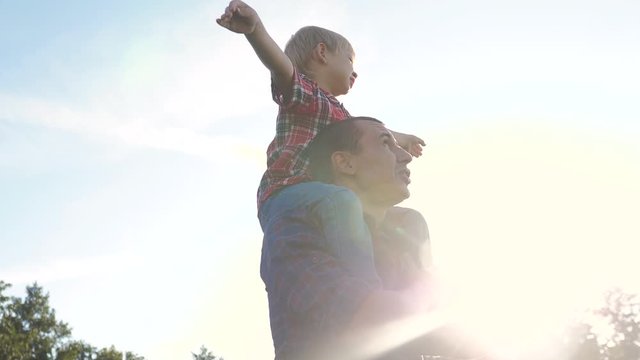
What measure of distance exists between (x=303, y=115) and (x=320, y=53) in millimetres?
872

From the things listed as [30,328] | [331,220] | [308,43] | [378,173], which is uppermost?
[30,328]

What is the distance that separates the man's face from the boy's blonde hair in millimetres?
1137

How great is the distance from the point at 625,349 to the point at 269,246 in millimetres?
65839

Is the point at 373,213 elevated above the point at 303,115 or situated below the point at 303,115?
below

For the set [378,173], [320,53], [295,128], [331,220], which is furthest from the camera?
[320,53]

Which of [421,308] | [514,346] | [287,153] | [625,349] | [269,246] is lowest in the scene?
[514,346]

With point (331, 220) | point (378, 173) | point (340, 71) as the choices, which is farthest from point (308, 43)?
point (331, 220)

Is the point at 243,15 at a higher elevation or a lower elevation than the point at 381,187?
higher

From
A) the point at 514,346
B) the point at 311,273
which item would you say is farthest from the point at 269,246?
the point at 514,346

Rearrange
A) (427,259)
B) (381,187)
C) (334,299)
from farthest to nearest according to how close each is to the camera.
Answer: (427,259), (381,187), (334,299)

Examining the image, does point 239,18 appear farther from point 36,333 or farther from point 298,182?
point 36,333

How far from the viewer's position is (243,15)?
310 centimetres

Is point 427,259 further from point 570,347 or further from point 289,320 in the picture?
point 570,347

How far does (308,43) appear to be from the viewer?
4.38 meters
